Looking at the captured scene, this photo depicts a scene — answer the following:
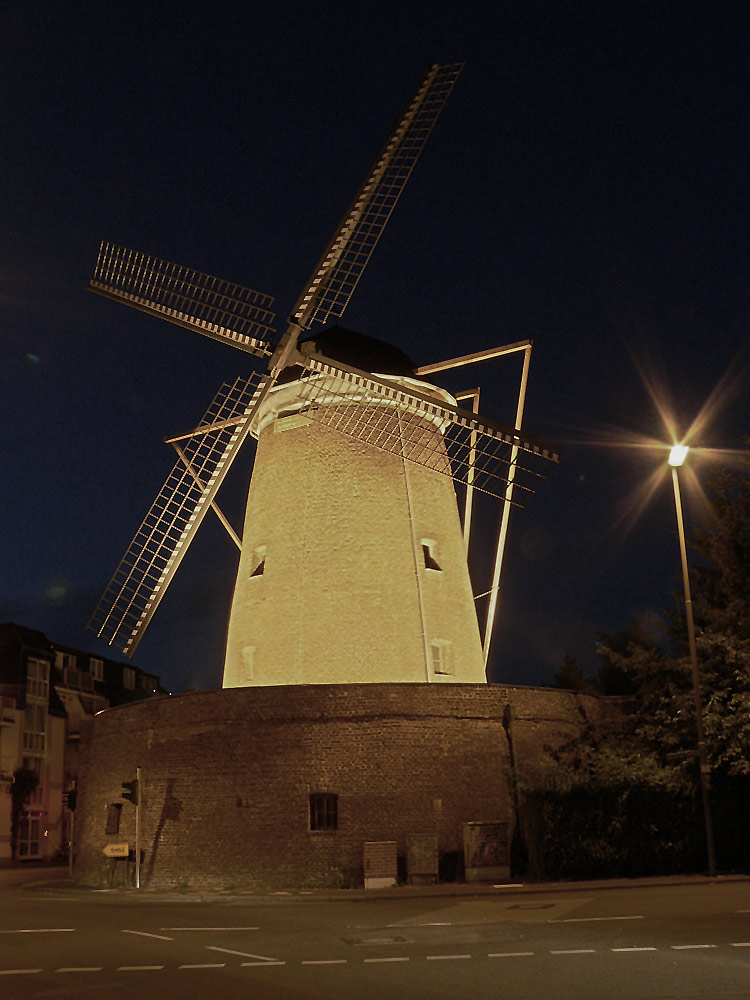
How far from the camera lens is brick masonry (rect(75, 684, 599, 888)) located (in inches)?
834

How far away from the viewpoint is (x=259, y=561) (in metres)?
25.8

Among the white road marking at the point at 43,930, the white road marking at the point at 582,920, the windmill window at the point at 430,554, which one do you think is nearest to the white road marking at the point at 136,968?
the white road marking at the point at 43,930

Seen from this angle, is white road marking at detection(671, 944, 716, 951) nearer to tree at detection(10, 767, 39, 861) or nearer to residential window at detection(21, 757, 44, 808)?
tree at detection(10, 767, 39, 861)

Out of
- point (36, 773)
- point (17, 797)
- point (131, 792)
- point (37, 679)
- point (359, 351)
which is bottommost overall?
point (17, 797)

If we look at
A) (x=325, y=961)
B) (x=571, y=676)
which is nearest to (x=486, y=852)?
(x=325, y=961)

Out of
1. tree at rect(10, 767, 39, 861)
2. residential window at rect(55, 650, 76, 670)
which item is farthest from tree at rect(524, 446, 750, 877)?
residential window at rect(55, 650, 76, 670)

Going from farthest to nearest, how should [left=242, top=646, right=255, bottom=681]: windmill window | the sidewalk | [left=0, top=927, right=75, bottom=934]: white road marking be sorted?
[left=242, top=646, right=255, bottom=681]: windmill window
the sidewalk
[left=0, top=927, right=75, bottom=934]: white road marking

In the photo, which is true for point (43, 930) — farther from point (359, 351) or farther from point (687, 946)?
point (359, 351)

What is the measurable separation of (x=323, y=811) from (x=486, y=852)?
3.42 meters

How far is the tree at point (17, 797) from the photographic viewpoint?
152 feet

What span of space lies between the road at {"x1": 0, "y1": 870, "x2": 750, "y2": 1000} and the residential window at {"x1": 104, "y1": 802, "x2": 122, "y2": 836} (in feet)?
22.4

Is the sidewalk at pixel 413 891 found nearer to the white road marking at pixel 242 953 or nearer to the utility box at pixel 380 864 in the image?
the utility box at pixel 380 864

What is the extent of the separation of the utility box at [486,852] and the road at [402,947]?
2457mm

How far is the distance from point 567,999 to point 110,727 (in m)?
19.2
